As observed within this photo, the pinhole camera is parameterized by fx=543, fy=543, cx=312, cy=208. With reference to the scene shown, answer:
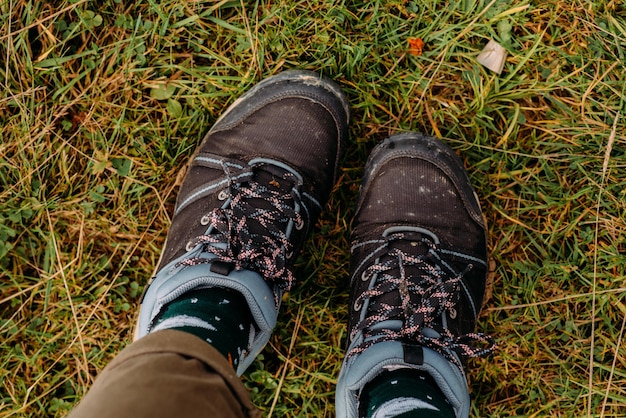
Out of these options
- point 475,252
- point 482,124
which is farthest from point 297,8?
point 475,252

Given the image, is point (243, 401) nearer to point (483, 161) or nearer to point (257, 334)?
point (257, 334)

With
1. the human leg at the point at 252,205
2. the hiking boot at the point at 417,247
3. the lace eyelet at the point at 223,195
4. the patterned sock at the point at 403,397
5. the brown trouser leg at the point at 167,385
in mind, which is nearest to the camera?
the brown trouser leg at the point at 167,385

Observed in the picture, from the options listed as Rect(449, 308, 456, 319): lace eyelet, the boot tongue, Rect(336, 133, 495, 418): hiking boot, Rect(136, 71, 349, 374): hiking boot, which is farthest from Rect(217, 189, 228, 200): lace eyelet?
Rect(449, 308, 456, 319): lace eyelet

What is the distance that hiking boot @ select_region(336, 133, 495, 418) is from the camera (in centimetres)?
187

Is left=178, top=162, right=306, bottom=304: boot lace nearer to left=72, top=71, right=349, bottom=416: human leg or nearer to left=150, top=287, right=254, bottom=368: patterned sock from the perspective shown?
left=72, top=71, right=349, bottom=416: human leg

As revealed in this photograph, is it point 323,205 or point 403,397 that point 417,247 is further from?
point 403,397

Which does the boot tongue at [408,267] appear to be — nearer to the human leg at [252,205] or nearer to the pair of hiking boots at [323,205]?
the pair of hiking boots at [323,205]

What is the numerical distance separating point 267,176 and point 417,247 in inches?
24.1

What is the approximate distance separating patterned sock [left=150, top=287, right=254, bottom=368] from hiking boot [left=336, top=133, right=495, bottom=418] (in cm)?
38

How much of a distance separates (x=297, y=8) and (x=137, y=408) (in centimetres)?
152

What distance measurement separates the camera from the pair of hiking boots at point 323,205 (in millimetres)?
1882

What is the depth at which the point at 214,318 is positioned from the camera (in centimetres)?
164

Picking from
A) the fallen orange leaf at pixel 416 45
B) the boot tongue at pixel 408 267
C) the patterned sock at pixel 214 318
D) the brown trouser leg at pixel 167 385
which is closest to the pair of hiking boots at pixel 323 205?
the boot tongue at pixel 408 267

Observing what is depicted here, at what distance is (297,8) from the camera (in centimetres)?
201
